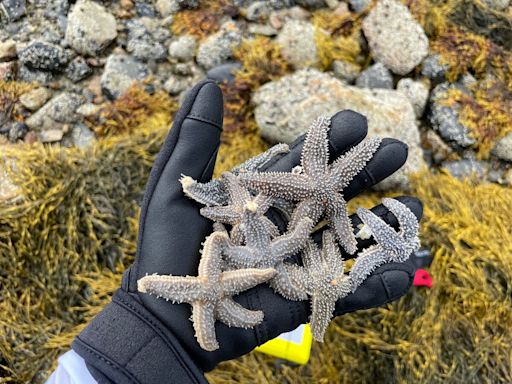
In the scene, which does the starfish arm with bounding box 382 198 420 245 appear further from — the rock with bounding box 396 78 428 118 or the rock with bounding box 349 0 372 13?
the rock with bounding box 349 0 372 13

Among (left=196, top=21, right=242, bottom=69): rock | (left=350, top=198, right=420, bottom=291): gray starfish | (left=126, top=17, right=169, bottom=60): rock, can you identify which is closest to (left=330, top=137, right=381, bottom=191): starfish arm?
(left=350, top=198, right=420, bottom=291): gray starfish

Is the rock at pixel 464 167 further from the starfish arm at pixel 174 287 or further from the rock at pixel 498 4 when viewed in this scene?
the starfish arm at pixel 174 287

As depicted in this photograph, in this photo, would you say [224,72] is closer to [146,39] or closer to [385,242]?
[146,39]

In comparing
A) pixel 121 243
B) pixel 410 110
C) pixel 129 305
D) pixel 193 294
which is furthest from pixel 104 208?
pixel 410 110

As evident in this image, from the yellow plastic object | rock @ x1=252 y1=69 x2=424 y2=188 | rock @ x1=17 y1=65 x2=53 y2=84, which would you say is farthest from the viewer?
rock @ x1=17 y1=65 x2=53 y2=84

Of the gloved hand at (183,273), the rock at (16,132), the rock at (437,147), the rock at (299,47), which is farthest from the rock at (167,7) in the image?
the rock at (437,147)

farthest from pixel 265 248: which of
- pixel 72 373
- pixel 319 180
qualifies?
pixel 72 373

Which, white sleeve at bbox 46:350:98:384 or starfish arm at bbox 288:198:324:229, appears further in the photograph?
starfish arm at bbox 288:198:324:229
